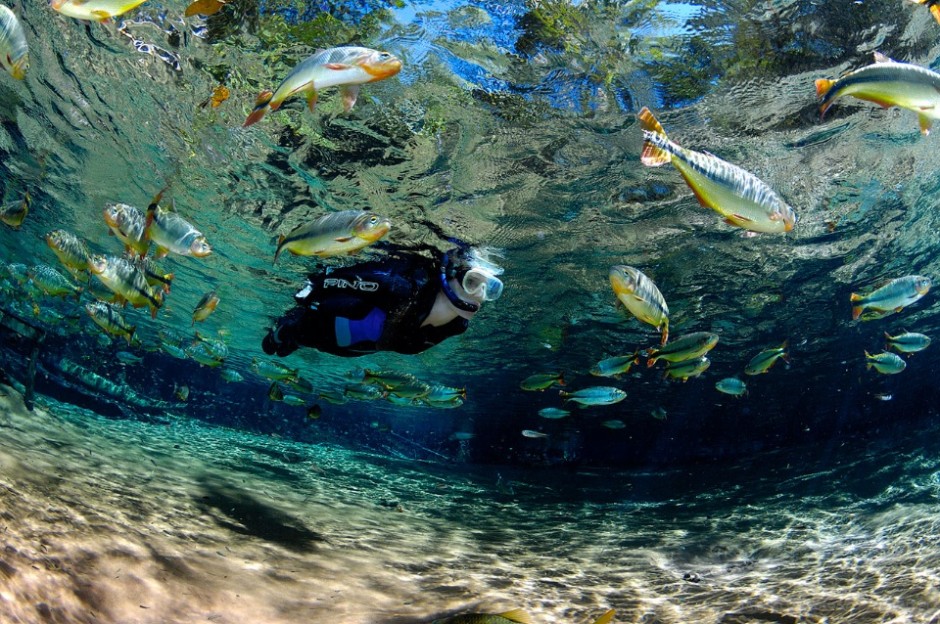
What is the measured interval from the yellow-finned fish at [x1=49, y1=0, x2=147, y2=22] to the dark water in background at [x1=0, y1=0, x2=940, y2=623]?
398cm

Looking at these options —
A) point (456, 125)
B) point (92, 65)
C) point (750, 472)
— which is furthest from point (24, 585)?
point (750, 472)

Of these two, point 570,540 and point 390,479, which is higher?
point 390,479

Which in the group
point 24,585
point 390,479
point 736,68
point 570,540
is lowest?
point 24,585

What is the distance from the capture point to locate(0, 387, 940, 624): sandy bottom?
388cm

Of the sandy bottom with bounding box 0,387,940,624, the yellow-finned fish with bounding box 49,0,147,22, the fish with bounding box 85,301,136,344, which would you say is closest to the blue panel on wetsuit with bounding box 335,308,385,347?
the sandy bottom with bounding box 0,387,940,624

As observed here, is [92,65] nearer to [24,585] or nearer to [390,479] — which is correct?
[24,585]

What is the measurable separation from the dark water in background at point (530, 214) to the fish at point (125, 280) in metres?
2.29

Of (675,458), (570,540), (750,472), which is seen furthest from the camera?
(675,458)

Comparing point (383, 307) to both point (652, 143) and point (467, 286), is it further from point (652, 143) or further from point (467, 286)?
point (652, 143)

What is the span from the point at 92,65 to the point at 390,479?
45.2 feet

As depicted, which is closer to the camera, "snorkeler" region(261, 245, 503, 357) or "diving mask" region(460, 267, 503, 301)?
"diving mask" region(460, 267, 503, 301)

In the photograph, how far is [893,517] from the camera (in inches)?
327

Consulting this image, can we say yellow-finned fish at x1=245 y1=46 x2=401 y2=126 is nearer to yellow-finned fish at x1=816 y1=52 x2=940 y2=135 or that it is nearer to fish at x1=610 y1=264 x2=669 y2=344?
fish at x1=610 y1=264 x2=669 y2=344

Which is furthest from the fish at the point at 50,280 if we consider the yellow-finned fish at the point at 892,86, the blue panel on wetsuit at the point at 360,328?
the yellow-finned fish at the point at 892,86
